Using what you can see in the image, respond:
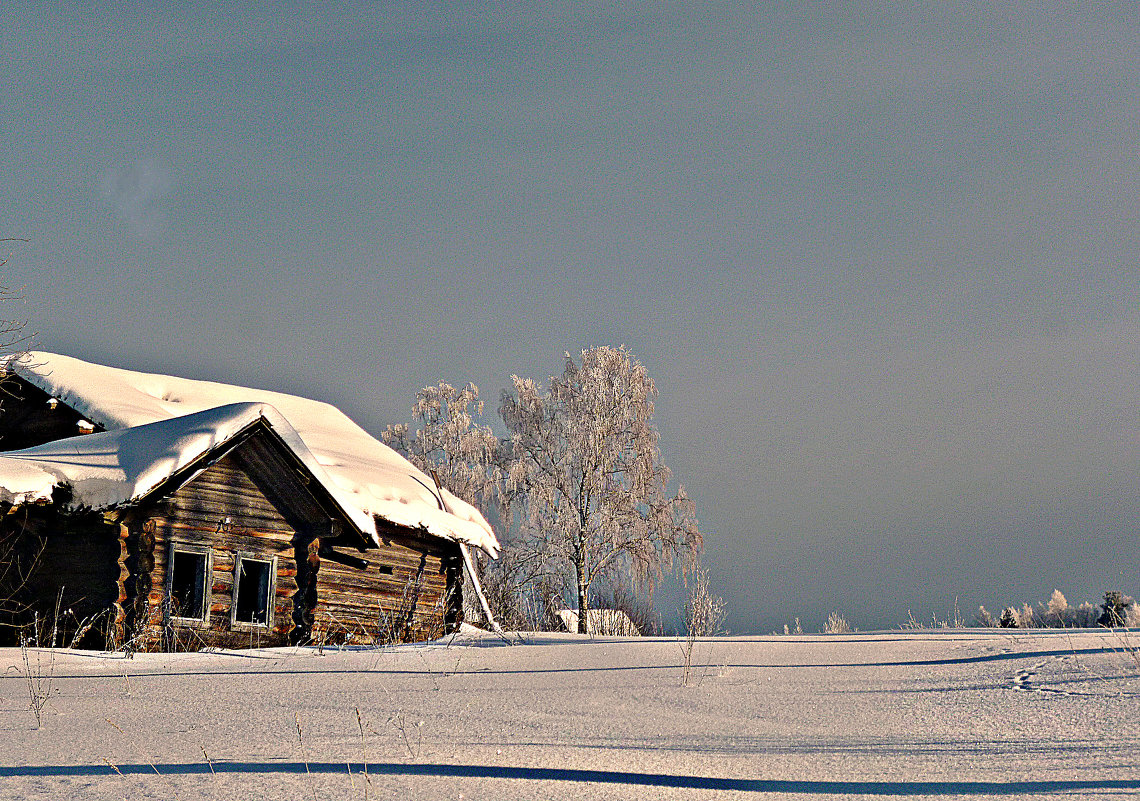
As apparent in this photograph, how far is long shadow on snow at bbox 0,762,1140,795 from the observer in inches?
129

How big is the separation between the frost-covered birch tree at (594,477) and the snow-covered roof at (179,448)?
6721 millimetres

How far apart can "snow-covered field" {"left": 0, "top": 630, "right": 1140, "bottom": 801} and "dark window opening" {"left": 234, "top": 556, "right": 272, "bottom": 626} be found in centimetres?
674

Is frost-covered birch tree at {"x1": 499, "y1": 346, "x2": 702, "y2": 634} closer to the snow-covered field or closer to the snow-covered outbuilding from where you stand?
the snow-covered outbuilding

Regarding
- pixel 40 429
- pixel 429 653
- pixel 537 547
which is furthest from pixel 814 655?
pixel 537 547

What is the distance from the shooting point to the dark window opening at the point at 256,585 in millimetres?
14570

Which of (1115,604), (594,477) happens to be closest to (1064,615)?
(1115,604)

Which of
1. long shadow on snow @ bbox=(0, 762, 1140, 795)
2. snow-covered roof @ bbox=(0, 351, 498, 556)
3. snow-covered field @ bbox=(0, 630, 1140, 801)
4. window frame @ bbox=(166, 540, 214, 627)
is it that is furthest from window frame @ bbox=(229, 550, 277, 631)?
long shadow on snow @ bbox=(0, 762, 1140, 795)

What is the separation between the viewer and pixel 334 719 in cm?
492

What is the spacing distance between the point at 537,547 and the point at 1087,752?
928 inches

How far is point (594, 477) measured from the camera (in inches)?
1075

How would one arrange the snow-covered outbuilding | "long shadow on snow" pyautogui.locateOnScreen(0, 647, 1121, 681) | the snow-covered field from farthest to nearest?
the snow-covered outbuilding, "long shadow on snow" pyautogui.locateOnScreen(0, 647, 1121, 681), the snow-covered field

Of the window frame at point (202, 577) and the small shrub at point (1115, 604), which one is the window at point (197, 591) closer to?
the window frame at point (202, 577)

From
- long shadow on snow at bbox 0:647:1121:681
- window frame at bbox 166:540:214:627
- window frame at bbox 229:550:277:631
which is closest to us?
long shadow on snow at bbox 0:647:1121:681

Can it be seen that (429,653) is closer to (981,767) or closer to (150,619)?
(150,619)
